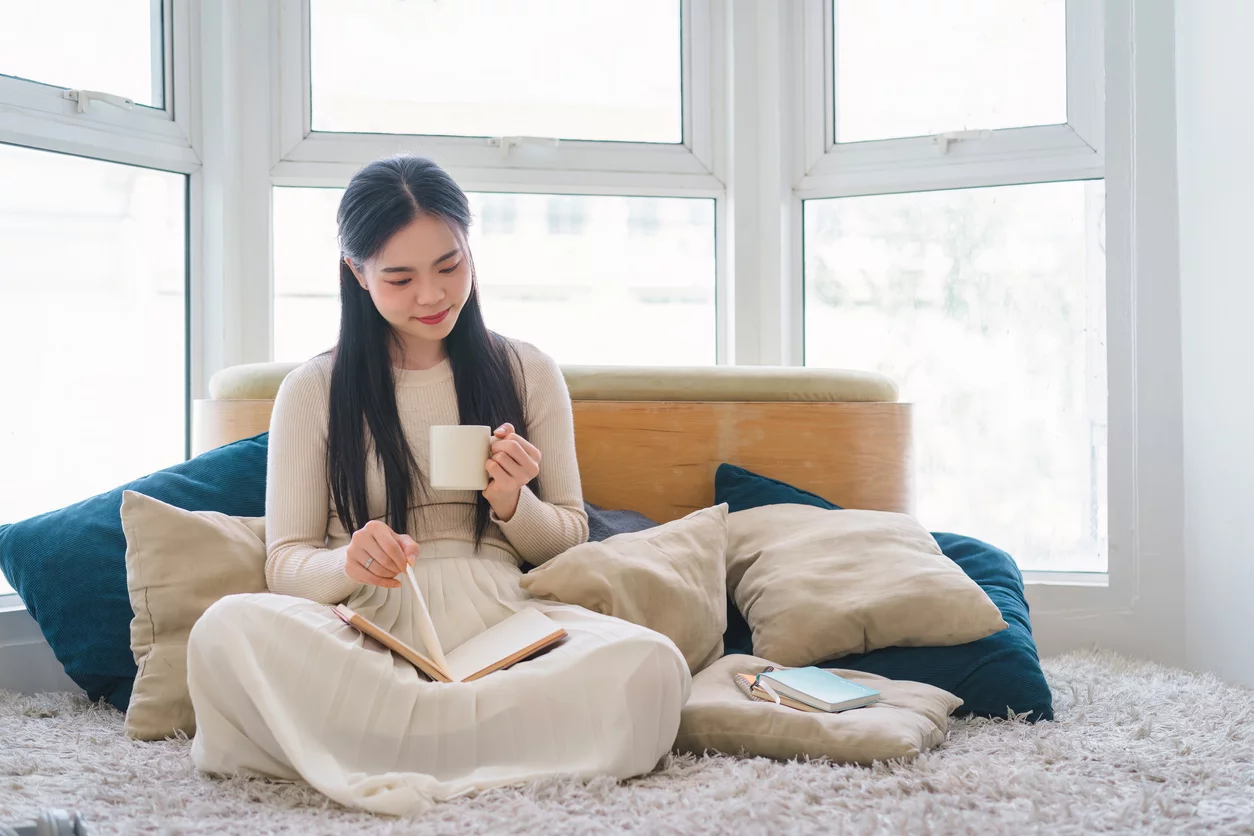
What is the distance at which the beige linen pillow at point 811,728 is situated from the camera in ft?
4.36

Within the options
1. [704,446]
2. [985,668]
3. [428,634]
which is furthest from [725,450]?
[428,634]

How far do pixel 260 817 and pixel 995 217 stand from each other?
2.19 metres

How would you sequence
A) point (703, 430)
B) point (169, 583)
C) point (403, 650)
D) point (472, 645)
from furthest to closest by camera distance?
point (703, 430)
point (169, 583)
point (472, 645)
point (403, 650)

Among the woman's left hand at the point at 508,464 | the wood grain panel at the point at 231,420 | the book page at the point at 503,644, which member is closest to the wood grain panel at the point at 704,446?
the wood grain panel at the point at 231,420

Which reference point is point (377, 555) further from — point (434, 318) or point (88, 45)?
point (88, 45)

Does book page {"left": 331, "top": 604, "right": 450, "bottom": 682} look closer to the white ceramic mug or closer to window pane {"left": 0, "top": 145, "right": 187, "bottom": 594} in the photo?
the white ceramic mug

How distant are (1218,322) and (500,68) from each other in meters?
1.79

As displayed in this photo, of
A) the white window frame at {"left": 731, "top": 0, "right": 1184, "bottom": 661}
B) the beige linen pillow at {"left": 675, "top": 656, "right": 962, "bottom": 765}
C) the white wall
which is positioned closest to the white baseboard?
the beige linen pillow at {"left": 675, "top": 656, "right": 962, "bottom": 765}

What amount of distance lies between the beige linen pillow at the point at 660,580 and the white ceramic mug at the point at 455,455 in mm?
233

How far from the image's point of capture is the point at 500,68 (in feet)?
8.66

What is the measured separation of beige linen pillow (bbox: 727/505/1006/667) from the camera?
163cm

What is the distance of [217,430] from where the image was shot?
2121 mm

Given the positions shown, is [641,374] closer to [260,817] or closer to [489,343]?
[489,343]

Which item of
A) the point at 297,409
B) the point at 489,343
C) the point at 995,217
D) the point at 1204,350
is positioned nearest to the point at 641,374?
the point at 489,343
